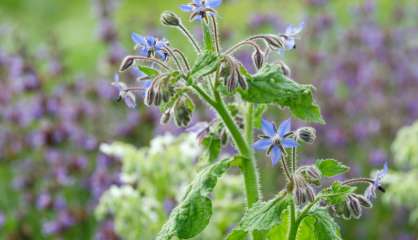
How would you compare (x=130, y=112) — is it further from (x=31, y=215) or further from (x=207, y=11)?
(x=207, y=11)

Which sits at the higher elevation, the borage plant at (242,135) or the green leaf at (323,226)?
the borage plant at (242,135)

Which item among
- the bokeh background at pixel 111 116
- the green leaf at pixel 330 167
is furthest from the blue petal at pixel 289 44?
the bokeh background at pixel 111 116

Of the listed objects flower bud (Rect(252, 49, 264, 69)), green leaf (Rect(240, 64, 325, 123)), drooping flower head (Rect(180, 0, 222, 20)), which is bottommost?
green leaf (Rect(240, 64, 325, 123))

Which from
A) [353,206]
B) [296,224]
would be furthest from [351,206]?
[296,224]

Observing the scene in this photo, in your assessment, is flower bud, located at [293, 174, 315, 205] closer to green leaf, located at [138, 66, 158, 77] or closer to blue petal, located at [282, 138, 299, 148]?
blue petal, located at [282, 138, 299, 148]

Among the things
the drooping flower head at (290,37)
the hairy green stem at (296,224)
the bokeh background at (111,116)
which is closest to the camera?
the hairy green stem at (296,224)

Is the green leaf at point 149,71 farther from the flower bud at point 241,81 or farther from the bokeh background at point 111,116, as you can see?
the bokeh background at point 111,116

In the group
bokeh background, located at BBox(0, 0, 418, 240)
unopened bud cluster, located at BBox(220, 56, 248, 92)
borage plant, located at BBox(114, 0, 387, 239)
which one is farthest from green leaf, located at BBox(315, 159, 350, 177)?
bokeh background, located at BBox(0, 0, 418, 240)
